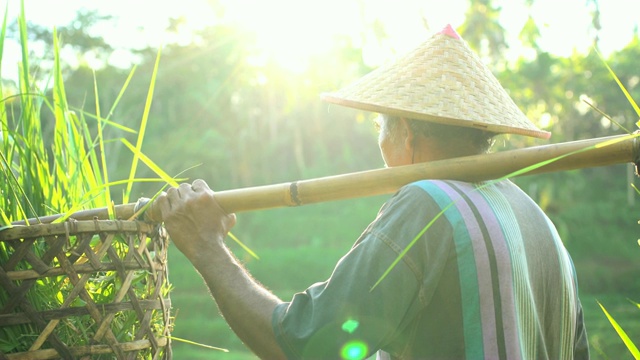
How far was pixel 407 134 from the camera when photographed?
1.58 meters

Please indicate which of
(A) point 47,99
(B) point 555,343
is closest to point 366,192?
(B) point 555,343

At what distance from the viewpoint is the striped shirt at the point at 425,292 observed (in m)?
1.30

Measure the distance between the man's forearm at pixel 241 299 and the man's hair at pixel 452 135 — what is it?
1.40 feet

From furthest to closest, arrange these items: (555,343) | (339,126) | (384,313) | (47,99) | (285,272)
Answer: (339,126), (285,272), (47,99), (555,343), (384,313)

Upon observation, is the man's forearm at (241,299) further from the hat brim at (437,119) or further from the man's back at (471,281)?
the hat brim at (437,119)

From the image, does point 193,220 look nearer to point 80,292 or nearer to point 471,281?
point 80,292

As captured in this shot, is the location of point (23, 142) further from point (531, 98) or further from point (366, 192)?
point (531, 98)

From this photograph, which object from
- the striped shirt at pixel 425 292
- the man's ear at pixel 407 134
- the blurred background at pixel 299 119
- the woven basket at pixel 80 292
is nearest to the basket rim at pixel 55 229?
the woven basket at pixel 80 292

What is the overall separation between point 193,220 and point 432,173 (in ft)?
1.50

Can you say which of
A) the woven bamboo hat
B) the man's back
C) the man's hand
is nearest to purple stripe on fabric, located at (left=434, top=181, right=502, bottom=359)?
the man's back

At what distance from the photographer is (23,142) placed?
5.38 feet

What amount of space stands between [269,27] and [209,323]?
1493 cm

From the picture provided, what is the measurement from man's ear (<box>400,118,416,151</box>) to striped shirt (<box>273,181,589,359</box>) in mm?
197

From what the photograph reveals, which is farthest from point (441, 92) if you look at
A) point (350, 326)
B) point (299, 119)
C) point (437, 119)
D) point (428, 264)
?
point (299, 119)
